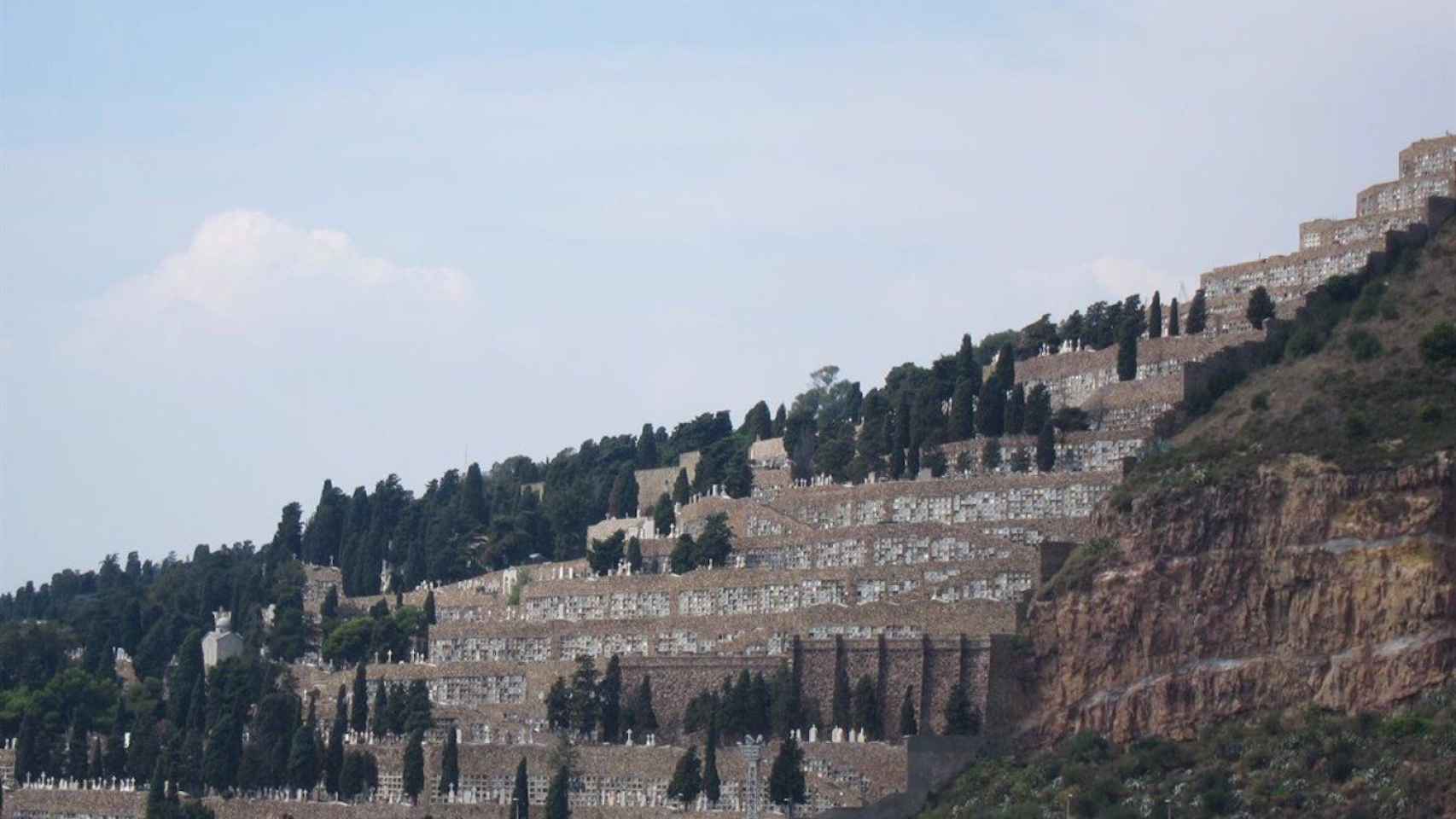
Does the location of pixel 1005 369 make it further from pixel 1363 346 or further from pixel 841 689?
pixel 1363 346

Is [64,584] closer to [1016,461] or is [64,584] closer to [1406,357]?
[1016,461]

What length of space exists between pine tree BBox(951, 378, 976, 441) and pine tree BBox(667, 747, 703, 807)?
A: 16305mm

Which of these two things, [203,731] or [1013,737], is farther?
[203,731]

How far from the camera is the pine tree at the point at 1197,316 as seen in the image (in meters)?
109

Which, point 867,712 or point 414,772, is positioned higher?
point 867,712

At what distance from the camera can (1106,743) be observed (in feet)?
293

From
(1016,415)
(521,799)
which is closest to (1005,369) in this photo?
(1016,415)

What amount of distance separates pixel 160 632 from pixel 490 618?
1493cm

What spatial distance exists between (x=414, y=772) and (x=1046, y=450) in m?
18.7

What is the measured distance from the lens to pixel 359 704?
11238 cm

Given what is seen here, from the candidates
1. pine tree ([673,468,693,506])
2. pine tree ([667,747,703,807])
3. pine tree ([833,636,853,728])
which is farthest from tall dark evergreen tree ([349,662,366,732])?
pine tree ([833,636,853,728])

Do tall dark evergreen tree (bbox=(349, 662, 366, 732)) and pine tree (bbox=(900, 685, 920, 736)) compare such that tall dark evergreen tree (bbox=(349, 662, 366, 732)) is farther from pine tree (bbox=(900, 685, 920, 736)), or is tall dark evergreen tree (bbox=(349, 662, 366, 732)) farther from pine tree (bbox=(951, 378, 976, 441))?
pine tree (bbox=(900, 685, 920, 736))

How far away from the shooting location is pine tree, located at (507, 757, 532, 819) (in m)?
101

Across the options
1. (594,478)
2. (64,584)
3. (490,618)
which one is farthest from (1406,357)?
(64,584)
